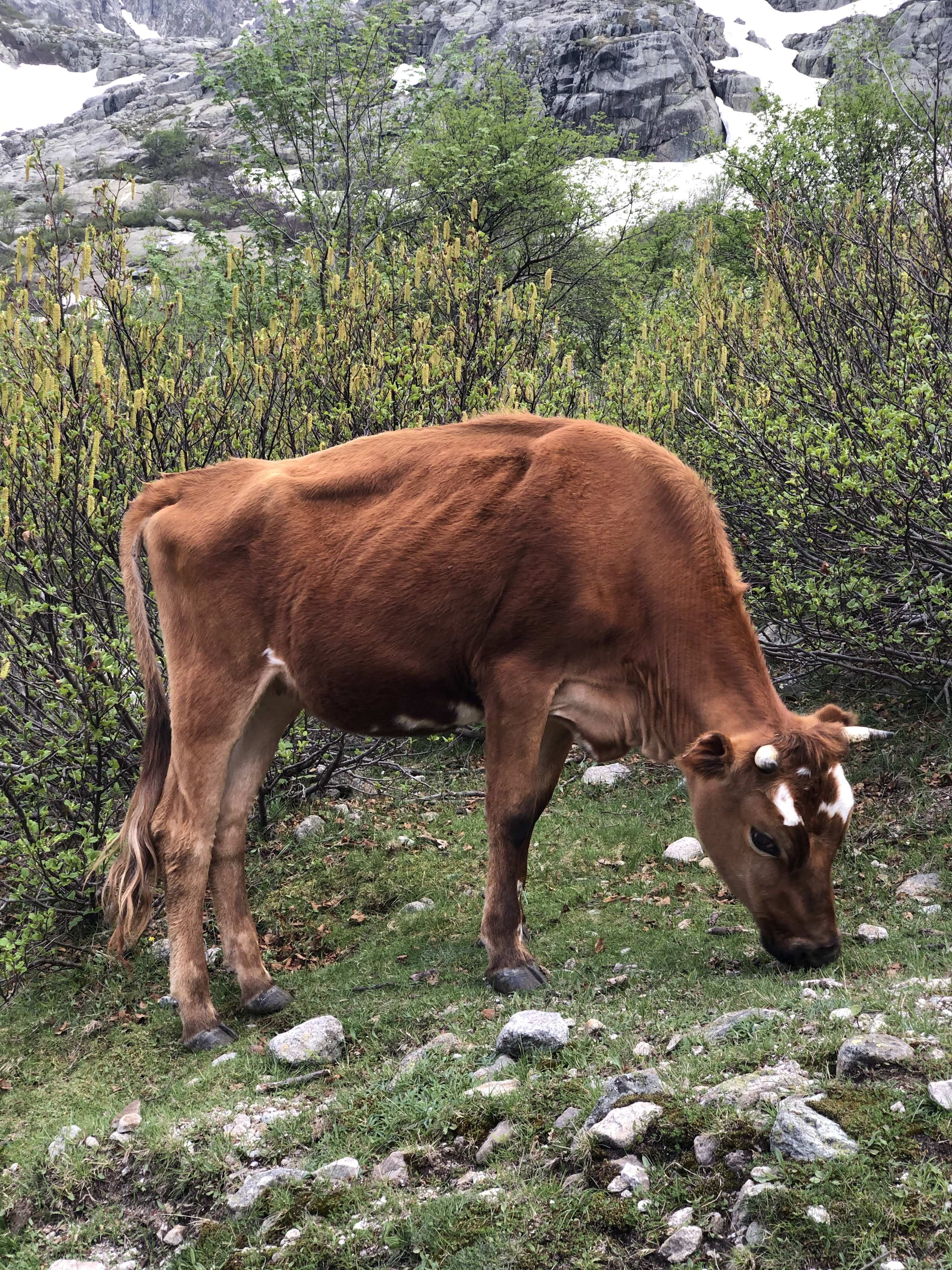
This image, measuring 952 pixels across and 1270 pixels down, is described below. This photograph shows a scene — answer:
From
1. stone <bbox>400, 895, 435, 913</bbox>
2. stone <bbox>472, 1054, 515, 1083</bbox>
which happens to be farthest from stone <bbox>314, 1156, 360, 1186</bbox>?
stone <bbox>400, 895, 435, 913</bbox>

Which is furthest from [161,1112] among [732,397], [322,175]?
[322,175]

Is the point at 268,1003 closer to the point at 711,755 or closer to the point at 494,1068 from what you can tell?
the point at 494,1068

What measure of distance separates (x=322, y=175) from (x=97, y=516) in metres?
16.1

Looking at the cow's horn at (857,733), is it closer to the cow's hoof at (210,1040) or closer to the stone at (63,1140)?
the cow's hoof at (210,1040)

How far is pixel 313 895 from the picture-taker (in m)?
8.00

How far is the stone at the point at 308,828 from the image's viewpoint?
9.00 m

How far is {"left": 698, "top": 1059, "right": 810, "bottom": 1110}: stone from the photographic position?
3619 millimetres

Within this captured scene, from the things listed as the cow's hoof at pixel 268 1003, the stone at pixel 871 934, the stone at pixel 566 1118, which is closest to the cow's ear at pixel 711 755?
the stone at pixel 871 934

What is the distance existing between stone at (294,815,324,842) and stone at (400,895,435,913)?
1.66 m

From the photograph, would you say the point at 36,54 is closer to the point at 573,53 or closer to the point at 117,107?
the point at 117,107

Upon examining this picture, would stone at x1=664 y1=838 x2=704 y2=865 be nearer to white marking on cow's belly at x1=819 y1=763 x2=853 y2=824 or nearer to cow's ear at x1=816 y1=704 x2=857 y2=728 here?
cow's ear at x1=816 y1=704 x2=857 y2=728

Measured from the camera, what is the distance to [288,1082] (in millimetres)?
4973

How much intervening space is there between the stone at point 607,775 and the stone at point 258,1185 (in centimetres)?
616

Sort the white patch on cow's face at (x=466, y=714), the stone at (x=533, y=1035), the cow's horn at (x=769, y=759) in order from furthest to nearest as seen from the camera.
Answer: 1. the white patch on cow's face at (x=466, y=714)
2. the cow's horn at (x=769, y=759)
3. the stone at (x=533, y=1035)
